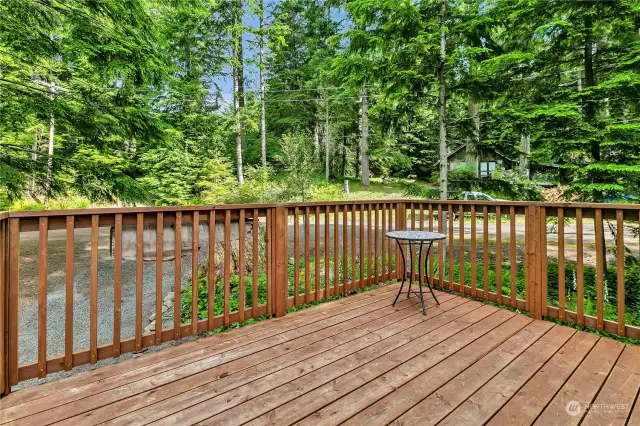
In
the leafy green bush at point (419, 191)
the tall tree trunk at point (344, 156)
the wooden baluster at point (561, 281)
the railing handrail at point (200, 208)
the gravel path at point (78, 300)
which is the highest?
the tall tree trunk at point (344, 156)

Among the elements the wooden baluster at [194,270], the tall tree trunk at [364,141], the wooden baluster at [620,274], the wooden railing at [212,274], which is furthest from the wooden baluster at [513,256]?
the tall tree trunk at [364,141]

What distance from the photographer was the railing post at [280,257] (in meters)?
2.66

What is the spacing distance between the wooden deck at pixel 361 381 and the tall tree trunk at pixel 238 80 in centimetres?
1199

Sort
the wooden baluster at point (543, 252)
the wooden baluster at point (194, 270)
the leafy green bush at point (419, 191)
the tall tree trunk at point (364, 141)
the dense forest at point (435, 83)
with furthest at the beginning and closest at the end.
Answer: the tall tree trunk at point (364, 141) < the leafy green bush at point (419, 191) < the dense forest at point (435, 83) < the wooden baluster at point (543, 252) < the wooden baluster at point (194, 270)

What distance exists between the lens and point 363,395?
161 centimetres

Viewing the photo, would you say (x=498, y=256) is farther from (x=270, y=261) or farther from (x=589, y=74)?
(x=589, y=74)

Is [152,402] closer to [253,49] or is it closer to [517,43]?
[517,43]

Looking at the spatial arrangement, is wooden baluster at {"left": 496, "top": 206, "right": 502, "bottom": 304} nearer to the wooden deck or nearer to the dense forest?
the wooden deck

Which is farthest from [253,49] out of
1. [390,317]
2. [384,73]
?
[390,317]

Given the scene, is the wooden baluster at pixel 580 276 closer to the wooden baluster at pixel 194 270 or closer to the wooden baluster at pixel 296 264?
the wooden baluster at pixel 296 264

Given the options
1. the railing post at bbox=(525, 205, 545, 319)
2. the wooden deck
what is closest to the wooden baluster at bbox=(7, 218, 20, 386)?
the wooden deck

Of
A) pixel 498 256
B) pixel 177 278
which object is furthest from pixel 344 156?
pixel 177 278

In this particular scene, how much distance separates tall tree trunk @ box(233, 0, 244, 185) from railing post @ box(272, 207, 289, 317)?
37.1ft

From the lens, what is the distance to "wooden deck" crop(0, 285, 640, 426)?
1456 millimetres
